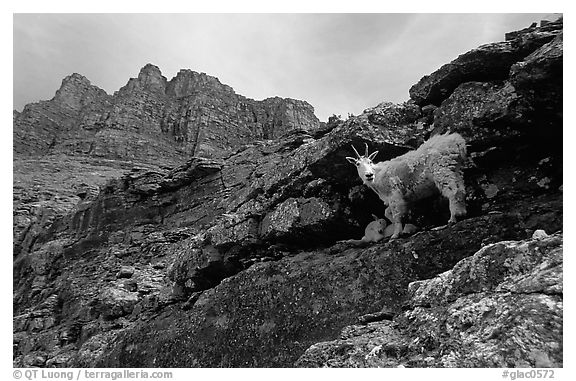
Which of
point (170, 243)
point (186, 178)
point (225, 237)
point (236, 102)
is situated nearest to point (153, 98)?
point (236, 102)

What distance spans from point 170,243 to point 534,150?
34.0m

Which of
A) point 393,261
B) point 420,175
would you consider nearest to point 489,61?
point 420,175

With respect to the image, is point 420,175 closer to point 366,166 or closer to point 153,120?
point 366,166

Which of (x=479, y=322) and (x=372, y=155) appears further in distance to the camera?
(x=372, y=155)

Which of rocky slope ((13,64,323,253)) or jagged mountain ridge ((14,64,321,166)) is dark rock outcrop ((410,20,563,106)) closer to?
rocky slope ((13,64,323,253))

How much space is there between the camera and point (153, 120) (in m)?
126

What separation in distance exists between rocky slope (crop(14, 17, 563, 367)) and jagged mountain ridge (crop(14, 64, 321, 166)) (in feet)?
287

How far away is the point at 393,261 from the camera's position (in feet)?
37.2

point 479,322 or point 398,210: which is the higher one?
point 398,210

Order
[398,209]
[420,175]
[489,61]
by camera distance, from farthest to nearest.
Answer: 1. [489,61]
2. [398,209]
3. [420,175]

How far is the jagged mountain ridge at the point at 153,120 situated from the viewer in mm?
109562

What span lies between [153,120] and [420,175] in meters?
122
